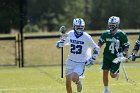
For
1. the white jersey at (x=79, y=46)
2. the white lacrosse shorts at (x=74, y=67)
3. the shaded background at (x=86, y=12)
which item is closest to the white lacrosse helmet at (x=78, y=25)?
the white jersey at (x=79, y=46)

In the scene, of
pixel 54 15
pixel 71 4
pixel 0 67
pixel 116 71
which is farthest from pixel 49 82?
pixel 71 4

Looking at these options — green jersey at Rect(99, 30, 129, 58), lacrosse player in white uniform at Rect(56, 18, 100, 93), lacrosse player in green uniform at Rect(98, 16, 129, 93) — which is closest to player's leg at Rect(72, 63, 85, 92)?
lacrosse player in white uniform at Rect(56, 18, 100, 93)

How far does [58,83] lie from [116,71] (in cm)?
351

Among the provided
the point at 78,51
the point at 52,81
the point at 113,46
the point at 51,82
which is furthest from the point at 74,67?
the point at 52,81

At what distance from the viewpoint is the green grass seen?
15.3 metres

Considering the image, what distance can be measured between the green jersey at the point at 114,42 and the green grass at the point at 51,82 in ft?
4.08

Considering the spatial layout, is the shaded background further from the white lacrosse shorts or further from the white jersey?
the white lacrosse shorts

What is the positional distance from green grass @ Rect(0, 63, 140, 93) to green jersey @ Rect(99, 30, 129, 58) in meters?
1.24

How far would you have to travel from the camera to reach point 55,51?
28.8 m

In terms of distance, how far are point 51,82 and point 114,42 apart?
163 inches

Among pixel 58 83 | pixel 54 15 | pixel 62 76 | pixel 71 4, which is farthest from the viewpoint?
pixel 71 4

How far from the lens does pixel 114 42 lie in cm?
1396

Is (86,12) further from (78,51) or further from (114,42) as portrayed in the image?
(78,51)

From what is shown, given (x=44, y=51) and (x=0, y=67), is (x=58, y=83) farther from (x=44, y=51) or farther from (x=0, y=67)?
(x=44, y=51)
